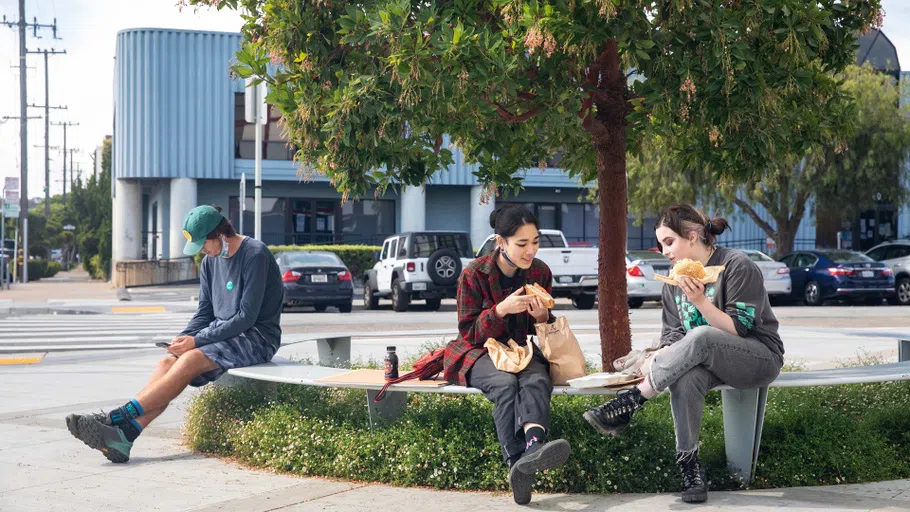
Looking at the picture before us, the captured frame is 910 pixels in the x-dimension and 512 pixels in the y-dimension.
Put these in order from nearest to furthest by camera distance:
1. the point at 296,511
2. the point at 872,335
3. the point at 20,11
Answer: the point at 296,511 < the point at 872,335 < the point at 20,11

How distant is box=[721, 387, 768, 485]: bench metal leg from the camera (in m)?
5.49

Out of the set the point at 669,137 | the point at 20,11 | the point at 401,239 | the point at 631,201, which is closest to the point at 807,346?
the point at 669,137

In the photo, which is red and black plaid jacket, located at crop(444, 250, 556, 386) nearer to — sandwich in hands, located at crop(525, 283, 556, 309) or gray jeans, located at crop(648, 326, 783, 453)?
sandwich in hands, located at crop(525, 283, 556, 309)

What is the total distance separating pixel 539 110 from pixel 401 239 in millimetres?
16006

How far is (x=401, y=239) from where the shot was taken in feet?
76.1

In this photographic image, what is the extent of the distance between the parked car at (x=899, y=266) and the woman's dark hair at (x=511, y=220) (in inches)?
854

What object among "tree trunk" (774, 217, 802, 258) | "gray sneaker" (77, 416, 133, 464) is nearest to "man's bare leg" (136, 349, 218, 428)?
"gray sneaker" (77, 416, 133, 464)

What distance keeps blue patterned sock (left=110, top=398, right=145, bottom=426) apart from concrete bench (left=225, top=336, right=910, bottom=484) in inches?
24.6

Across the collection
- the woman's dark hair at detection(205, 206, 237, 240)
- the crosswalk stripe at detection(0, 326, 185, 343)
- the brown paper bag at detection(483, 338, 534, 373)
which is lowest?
the crosswalk stripe at detection(0, 326, 185, 343)

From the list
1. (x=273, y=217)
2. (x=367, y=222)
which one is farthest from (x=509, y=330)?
(x=367, y=222)

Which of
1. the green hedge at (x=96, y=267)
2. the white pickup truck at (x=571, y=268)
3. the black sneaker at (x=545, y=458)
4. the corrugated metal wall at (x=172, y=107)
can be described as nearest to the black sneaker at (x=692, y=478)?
the black sneaker at (x=545, y=458)

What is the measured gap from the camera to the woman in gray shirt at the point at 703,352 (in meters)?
5.23

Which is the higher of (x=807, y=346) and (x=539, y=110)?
(x=539, y=110)

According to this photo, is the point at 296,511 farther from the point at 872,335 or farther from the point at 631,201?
the point at 631,201
